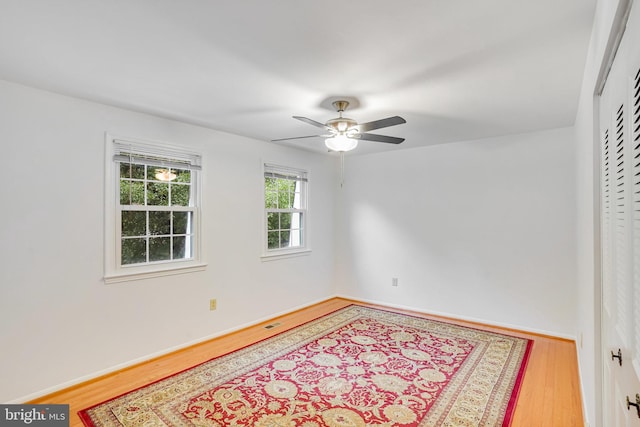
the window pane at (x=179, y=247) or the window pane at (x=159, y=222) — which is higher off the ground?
the window pane at (x=159, y=222)

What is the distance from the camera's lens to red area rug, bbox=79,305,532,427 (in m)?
2.26

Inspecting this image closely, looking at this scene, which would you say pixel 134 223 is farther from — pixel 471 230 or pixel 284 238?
pixel 471 230

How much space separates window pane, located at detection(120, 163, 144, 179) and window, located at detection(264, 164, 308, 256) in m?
1.56

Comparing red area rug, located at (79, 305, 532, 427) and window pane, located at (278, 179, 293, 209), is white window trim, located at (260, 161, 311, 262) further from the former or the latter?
red area rug, located at (79, 305, 532, 427)

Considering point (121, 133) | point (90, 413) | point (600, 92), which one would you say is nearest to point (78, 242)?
point (121, 133)

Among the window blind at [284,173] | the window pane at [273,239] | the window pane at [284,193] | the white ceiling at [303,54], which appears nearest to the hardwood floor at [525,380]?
the window pane at [273,239]

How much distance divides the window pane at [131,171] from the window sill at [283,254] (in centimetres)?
176

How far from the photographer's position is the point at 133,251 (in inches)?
124

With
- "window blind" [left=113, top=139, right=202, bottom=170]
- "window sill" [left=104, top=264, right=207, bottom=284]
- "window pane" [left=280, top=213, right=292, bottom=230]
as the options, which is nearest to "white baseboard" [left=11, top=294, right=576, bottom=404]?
"window sill" [left=104, top=264, right=207, bottom=284]

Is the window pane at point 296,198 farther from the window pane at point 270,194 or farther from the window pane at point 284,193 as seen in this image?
the window pane at point 270,194

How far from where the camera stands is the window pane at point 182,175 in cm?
350

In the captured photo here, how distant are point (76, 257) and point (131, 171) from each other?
0.89 m

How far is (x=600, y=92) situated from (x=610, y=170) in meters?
0.55

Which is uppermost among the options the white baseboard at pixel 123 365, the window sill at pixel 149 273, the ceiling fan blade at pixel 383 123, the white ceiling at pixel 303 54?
the white ceiling at pixel 303 54
